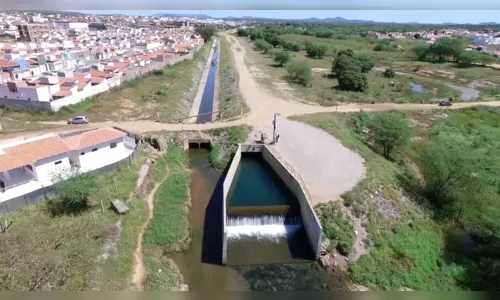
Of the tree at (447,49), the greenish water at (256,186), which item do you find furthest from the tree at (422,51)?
the greenish water at (256,186)

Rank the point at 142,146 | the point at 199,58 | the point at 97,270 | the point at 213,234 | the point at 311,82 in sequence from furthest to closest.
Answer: the point at 199,58 → the point at 311,82 → the point at 142,146 → the point at 213,234 → the point at 97,270

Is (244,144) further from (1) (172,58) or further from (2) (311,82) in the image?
(1) (172,58)

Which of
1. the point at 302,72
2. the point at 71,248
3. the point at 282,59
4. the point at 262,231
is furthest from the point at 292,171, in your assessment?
the point at 282,59

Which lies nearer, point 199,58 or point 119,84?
point 119,84

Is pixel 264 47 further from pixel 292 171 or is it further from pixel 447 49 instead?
pixel 292 171

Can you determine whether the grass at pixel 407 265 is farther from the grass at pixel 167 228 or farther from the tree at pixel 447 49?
the tree at pixel 447 49

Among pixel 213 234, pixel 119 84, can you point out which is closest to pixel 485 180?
pixel 213 234
